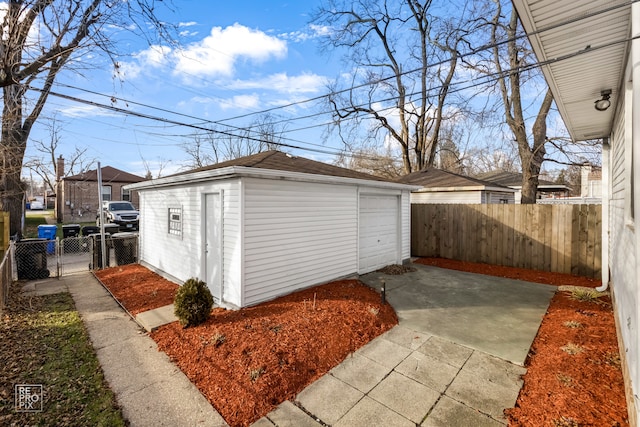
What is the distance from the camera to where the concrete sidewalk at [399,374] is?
2723mm

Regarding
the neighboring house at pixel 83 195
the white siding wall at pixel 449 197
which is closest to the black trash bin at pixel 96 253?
the white siding wall at pixel 449 197

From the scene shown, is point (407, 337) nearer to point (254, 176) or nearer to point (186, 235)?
point (254, 176)

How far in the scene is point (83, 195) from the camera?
93.8 ft

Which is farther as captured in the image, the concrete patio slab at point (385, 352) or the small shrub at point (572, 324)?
the small shrub at point (572, 324)

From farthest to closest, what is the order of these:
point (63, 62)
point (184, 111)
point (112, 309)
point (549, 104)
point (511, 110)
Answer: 1. point (511, 110)
2. point (549, 104)
3. point (184, 111)
4. point (112, 309)
5. point (63, 62)

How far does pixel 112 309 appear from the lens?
18.2 ft

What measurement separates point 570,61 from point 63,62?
7.27 metres

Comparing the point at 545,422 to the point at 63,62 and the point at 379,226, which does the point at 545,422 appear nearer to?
the point at 379,226

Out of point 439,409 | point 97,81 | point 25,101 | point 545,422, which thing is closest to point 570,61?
point 545,422

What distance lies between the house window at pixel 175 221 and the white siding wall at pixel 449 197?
34.5 feet

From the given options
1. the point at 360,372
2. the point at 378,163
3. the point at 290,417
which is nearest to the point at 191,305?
the point at 290,417

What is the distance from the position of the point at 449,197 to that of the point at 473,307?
27.4 feet

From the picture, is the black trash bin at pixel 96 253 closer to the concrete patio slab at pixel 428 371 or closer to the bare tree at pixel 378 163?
the concrete patio slab at pixel 428 371

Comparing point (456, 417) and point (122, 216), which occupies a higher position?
point (122, 216)
